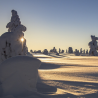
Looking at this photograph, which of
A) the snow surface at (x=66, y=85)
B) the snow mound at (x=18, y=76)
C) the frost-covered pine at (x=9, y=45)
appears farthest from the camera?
the frost-covered pine at (x=9, y=45)

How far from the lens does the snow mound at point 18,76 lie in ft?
9.93

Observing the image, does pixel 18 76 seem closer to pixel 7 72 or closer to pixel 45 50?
pixel 7 72

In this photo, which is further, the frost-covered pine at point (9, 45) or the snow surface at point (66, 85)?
the frost-covered pine at point (9, 45)

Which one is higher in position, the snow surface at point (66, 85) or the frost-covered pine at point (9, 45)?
the frost-covered pine at point (9, 45)

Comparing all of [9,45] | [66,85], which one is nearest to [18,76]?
[66,85]

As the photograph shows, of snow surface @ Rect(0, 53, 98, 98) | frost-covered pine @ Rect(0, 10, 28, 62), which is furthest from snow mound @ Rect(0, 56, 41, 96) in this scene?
frost-covered pine @ Rect(0, 10, 28, 62)

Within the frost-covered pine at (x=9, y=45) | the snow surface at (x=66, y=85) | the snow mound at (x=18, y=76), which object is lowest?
the snow surface at (x=66, y=85)

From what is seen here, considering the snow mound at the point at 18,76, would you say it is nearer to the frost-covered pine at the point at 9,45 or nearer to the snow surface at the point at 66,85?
the snow surface at the point at 66,85

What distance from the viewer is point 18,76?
313cm

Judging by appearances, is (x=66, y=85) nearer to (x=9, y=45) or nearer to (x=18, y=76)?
(x=18, y=76)

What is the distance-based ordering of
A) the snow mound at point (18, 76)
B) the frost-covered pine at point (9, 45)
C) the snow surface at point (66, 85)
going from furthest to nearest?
the frost-covered pine at point (9, 45), the snow surface at point (66, 85), the snow mound at point (18, 76)

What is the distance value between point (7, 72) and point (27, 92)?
2.56 feet

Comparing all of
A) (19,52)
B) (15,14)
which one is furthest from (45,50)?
(19,52)

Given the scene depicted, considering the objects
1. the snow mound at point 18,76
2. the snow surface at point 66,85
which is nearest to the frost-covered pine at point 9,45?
the snow surface at point 66,85
